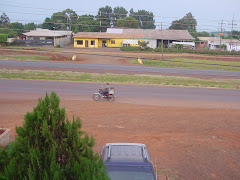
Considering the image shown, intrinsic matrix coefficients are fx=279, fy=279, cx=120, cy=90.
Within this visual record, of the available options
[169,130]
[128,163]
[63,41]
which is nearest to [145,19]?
[63,41]

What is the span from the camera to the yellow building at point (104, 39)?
6838cm

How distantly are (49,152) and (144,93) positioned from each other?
60.0 feet

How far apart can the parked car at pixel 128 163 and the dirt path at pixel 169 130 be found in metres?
2.38

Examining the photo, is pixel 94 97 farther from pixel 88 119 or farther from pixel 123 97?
pixel 88 119

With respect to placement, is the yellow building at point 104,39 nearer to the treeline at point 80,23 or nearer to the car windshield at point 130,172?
the treeline at point 80,23

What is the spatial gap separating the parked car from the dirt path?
2.38 m

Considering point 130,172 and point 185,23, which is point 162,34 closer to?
point 185,23

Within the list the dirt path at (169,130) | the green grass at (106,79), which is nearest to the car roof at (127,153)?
the dirt path at (169,130)

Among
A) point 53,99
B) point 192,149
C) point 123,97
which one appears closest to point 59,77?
point 123,97

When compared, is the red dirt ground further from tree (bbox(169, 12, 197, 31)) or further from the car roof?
tree (bbox(169, 12, 197, 31))

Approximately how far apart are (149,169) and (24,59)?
38981 millimetres

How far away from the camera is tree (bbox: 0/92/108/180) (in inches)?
136

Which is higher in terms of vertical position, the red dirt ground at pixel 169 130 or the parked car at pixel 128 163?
the parked car at pixel 128 163

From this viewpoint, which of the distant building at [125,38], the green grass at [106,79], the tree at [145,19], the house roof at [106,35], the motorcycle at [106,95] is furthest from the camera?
the tree at [145,19]
